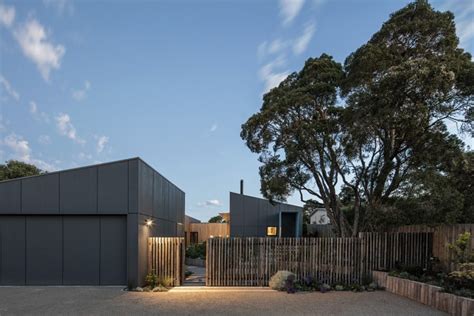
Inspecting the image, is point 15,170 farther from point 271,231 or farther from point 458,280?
point 458,280

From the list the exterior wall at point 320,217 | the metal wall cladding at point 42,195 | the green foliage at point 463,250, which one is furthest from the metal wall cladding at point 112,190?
the exterior wall at point 320,217

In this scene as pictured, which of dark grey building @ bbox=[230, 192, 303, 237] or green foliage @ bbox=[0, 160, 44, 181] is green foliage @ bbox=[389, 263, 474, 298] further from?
green foliage @ bbox=[0, 160, 44, 181]

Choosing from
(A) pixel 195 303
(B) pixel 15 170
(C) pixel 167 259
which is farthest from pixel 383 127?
(B) pixel 15 170

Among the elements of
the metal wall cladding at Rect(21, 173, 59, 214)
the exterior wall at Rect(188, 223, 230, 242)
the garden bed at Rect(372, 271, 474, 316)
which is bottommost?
the exterior wall at Rect(188, 223, 230, 242)

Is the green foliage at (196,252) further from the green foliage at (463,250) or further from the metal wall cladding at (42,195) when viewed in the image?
the green foliage at (463,250)

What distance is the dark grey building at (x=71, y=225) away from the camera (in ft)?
31.4

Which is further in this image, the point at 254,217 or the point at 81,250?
the point at 254,217

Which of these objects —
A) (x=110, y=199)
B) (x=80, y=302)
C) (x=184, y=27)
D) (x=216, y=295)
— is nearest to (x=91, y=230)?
(x=110, y=199)

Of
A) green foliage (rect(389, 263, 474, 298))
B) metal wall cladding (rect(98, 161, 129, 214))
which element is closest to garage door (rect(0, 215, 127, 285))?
metal wall cladding (rect(98, 161, 129, 214))

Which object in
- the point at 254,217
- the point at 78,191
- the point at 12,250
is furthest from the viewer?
the point at 254,217

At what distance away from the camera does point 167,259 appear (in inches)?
391

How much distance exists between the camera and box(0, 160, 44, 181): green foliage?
21.4 m

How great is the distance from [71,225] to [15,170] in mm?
15452

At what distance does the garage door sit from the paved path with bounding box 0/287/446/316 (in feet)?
1.46
